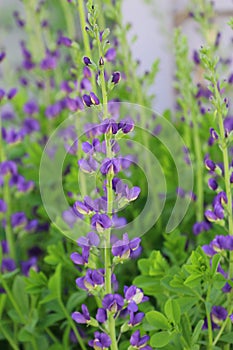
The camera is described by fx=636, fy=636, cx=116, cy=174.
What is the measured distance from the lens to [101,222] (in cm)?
66

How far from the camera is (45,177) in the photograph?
130 cm

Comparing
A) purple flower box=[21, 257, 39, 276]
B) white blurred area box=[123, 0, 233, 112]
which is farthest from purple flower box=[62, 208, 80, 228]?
white blurred area box=[123, 0, 233, 112]

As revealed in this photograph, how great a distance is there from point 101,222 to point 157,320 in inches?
5.7

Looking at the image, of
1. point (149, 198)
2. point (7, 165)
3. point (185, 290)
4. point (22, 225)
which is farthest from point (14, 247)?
point (185, 290)

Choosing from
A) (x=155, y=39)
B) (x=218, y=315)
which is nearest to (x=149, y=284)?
(x=218, y=315)

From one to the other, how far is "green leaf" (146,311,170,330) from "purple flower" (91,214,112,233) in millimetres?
125

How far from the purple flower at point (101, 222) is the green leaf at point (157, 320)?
0.41 ft

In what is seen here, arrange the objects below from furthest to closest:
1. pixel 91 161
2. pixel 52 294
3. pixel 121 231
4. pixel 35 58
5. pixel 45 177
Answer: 1. pixel 35 58
2. pixel 45 177
3. pixel 121 231
4. pixel 52 294
5. pixel 91 161

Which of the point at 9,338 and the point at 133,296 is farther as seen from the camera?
the point at 9,338

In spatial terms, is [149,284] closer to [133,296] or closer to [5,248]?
[133,296]

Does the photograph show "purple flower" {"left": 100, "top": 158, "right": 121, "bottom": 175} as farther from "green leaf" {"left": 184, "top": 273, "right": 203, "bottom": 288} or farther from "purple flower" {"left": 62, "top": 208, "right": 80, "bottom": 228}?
"purple flower" {"left": 62, "top": 208, "right": 80, "bottom": 228}

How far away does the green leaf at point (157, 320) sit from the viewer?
2.35ft

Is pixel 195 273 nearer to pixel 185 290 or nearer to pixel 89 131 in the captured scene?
pixel 185 290

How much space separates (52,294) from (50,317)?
0.18 ft
